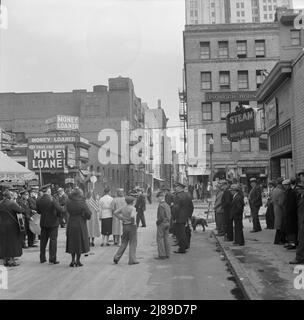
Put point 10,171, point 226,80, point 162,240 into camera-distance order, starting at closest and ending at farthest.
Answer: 1. point 162,240
2. point 10,171
3. point 226,80

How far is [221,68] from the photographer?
49.5 m

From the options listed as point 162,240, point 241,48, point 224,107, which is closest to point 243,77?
point 241,48

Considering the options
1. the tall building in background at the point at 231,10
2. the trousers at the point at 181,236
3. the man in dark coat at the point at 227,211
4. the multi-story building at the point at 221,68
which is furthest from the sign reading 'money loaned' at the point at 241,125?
the tall building in background at the point at 231,10

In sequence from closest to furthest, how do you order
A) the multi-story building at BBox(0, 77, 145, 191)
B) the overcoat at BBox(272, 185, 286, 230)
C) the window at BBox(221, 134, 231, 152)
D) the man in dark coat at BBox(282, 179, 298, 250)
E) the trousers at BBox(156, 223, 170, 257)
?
1. the man in dark coat at BBox(282, 179, 298, 250)
2. the trousers at BBox(156, 223, 170, 257)
3. the overcoat at BBox(272, 185, 286, 230)
4. the window at BBox(221, 134, 231, 152)
5. the multi-story building at BBox(0, 77, 145, 191)

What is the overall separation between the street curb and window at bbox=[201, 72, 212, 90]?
3952cm

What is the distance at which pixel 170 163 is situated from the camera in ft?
468

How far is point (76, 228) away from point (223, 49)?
140ft

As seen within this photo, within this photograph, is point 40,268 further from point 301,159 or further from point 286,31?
point 286,31

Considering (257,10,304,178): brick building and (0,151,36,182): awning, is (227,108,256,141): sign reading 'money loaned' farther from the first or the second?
(0,151,36,182): awning

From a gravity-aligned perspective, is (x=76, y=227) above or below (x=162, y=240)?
above

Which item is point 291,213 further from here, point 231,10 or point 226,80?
point 231,10

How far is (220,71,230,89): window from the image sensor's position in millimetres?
49625

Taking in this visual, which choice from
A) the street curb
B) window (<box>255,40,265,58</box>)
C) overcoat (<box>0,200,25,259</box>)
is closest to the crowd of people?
the street curb

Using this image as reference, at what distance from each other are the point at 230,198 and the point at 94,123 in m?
51.3
